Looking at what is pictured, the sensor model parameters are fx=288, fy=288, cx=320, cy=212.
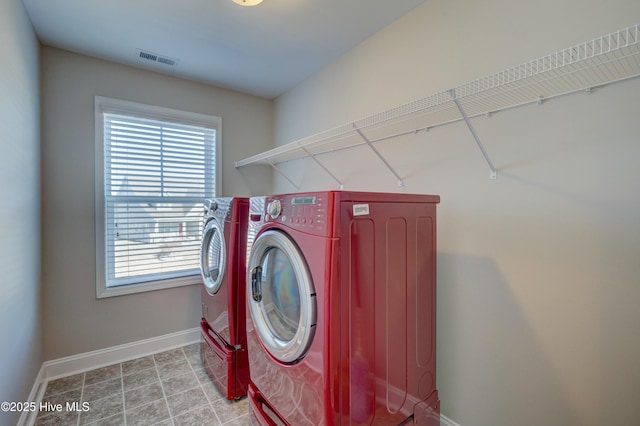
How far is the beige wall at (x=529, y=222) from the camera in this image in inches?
42.2

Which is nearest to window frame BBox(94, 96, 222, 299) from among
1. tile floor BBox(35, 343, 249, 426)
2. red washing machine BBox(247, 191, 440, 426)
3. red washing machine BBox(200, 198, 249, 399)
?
tile floor BBox(35, 343, 249, 426)

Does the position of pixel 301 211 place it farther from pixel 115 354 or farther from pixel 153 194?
pixel 115 354

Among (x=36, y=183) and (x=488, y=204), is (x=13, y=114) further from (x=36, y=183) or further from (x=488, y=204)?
(x=488, y=204)

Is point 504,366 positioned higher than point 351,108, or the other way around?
point 351,108

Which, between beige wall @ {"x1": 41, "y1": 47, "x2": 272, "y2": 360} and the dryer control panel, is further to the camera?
beige wall @ {"x1": 41, "y1": 47, "x2": 272, "y2": 360}

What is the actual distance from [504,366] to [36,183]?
3.11 meters

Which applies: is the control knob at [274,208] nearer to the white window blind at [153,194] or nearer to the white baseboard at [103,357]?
the white window blind at [153,194]

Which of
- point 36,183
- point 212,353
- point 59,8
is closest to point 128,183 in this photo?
point 36,183

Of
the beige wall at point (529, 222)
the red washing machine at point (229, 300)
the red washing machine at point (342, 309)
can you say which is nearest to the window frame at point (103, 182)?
the red washing machine at point (229, 300)

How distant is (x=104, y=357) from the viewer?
239cm

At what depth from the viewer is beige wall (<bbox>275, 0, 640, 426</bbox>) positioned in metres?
1.07

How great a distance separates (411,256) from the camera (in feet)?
4.34

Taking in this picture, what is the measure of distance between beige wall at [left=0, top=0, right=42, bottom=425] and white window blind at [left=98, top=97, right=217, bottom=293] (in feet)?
1.55

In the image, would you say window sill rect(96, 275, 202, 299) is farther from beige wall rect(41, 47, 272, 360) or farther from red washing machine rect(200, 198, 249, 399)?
red washing machine rect(200, 198, 249, 399)
